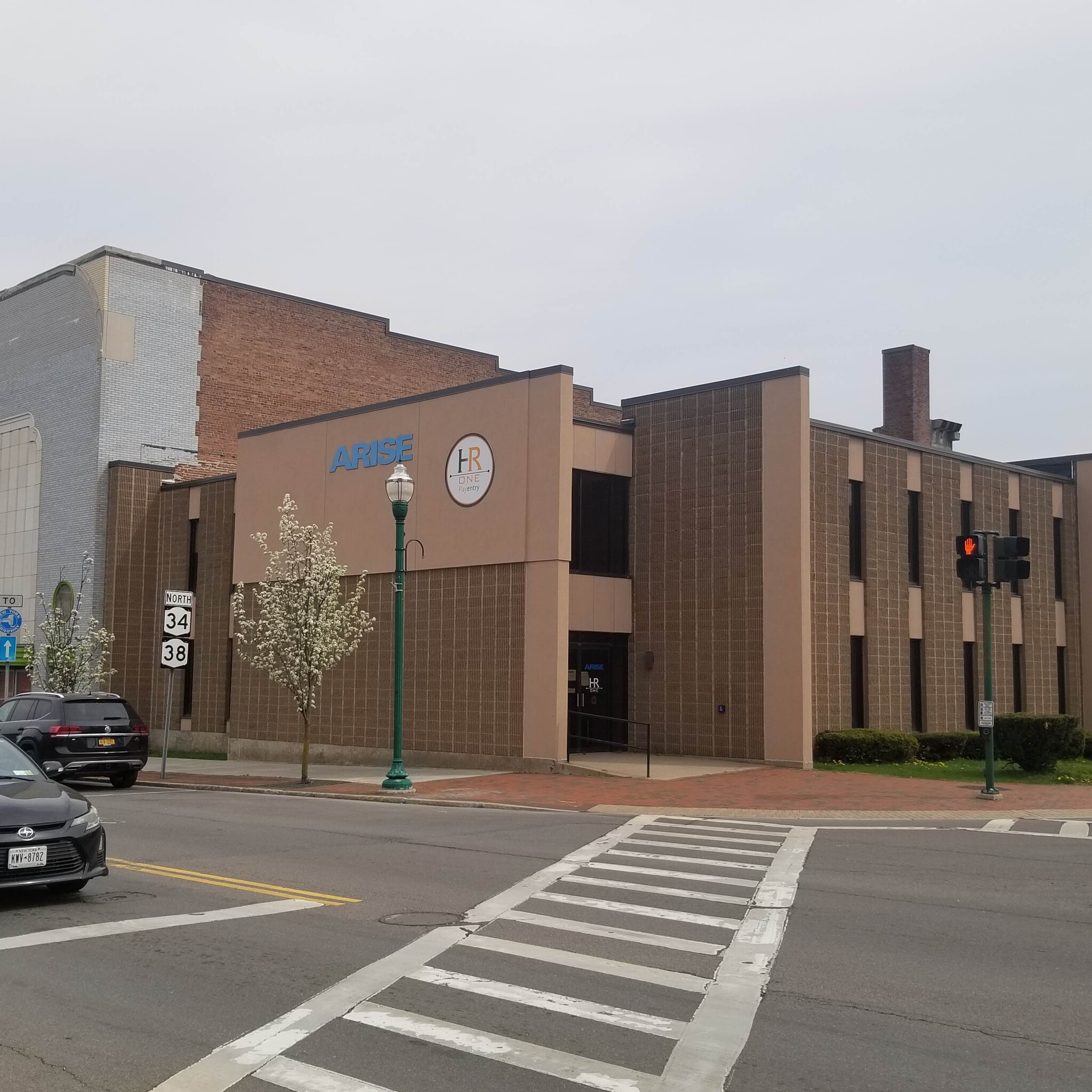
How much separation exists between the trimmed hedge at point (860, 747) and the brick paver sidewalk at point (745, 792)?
107cm

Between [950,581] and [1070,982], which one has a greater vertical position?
[950,581]

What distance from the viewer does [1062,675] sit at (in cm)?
3278

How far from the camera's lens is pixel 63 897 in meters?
10.6

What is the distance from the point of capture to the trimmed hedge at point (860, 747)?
2403 cm

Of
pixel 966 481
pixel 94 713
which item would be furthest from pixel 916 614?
pixel 94 713

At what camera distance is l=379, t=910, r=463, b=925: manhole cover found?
946cm

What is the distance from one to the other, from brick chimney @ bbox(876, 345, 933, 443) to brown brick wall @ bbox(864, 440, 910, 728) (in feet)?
23.5

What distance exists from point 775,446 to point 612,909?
1577 centimetres

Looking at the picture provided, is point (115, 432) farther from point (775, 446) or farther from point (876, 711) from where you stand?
point (876, 711)

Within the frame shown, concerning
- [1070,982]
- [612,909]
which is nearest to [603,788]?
[612,909]

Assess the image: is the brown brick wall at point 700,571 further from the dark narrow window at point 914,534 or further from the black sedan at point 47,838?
the black sedan at point 47,838

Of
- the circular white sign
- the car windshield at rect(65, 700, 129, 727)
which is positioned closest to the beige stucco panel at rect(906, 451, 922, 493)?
the circular white sign

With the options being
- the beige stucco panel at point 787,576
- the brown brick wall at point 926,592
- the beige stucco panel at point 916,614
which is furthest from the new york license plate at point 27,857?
the beige stucco panel at point 916,614

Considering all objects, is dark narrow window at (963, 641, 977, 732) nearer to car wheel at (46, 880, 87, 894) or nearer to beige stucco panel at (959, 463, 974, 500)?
beige stucco panel at (959, 463, 974, 500)
